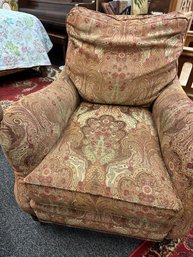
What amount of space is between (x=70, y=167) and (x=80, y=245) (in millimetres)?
450

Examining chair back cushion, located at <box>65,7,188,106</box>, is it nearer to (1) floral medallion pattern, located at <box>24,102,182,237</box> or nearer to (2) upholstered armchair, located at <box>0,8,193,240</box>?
(2) upholstered armchair, located at <box>0,8,193,240</box>

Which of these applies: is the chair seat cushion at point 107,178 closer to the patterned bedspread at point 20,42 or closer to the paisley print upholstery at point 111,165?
the paisley print upholstery at point 111,165

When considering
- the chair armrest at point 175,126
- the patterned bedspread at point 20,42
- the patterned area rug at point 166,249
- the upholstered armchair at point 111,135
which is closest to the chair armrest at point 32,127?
the upholstered armchair at point 111,135

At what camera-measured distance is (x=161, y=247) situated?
1010mm

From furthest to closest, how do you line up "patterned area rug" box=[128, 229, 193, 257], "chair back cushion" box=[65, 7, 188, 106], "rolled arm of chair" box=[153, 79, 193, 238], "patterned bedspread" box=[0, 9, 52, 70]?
"patterned bedspread" box=[0, 9, 52, 70]
"chair back cushion" box=[65, 7, 188, 106]
"patterned area rug" box=[128, 229, 193, 257]
"rolled arm of chair" box=[153, 79, 193, 238]

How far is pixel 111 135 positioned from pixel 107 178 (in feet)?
0.82

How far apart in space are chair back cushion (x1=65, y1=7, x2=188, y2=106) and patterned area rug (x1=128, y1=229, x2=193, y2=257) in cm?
71

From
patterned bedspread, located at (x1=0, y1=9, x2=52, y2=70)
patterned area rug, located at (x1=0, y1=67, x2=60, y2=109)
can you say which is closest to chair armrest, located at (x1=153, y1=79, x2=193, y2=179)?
patterned area rug, located at (x1=0, y1=67, x2=60, y2=109)

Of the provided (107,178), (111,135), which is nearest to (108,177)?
(107,178)

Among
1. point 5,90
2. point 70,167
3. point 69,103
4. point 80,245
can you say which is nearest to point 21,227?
point 80,245

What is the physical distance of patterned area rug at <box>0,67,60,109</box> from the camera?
2210 mm

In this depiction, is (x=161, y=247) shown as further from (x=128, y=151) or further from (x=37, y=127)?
(x=37, y=127)

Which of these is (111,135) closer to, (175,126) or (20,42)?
(175,126)

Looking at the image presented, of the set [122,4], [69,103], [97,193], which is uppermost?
[122,4]
